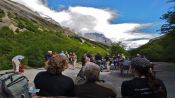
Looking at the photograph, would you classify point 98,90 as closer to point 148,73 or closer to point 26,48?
point 148,73

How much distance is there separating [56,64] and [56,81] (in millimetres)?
264

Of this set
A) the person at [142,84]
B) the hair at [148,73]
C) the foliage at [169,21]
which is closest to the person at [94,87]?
the person at [142,84]

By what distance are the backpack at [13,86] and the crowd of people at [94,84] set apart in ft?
1.68

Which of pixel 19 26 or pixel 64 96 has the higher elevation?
pixel 19 26

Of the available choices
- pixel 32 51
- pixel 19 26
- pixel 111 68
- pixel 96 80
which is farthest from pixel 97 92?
pixel 19 26

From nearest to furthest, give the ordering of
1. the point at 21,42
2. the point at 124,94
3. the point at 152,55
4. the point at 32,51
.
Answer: the point at 124,94
the point at 32,51
the point at 152,55
the point at 21,42

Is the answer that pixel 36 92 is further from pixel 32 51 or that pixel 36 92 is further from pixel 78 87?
pixel 32 51

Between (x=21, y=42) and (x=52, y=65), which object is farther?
(x=21, y=42)

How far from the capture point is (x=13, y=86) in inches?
279

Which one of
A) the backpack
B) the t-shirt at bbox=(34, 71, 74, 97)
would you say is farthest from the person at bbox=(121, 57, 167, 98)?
the backpack

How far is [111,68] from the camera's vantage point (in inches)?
1646

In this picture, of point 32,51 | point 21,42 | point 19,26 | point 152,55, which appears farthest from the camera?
point 19,26

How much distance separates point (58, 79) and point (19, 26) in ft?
292

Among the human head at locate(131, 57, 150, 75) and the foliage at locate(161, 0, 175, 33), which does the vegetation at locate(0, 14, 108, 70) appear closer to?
the foliage at locate(161, 0, 175, 33)
